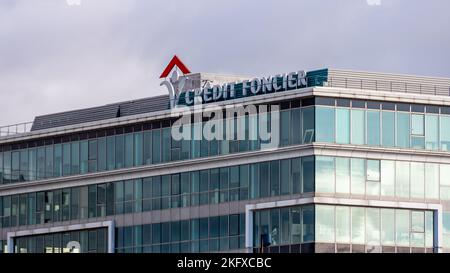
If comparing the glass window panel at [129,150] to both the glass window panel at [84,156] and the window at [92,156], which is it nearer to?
the window at [92,156]

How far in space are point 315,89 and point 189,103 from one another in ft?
40.7

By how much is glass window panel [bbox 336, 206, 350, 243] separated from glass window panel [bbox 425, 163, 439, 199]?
260 inches

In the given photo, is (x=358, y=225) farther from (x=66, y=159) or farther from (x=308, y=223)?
(x=66, y=159)

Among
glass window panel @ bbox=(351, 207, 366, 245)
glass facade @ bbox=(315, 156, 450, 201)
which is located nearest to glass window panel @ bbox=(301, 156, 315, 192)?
glass facade @ bbox=(315, 156, 450, 201)

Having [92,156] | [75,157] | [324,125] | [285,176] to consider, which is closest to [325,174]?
[285,176]

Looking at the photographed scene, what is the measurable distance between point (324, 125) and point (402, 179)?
24.1 feet

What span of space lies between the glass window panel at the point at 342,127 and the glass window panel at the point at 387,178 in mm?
3435

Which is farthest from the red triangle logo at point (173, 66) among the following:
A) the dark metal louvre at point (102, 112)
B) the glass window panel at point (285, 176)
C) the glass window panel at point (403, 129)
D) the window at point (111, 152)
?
the glass window panel at point (403, 129)

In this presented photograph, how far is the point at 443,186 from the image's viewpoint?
10119 cm

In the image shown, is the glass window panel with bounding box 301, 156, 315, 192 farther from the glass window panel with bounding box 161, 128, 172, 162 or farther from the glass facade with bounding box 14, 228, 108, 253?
the glass facade with bounding box 14, 228, 108, 253

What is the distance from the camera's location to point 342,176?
322 ft
